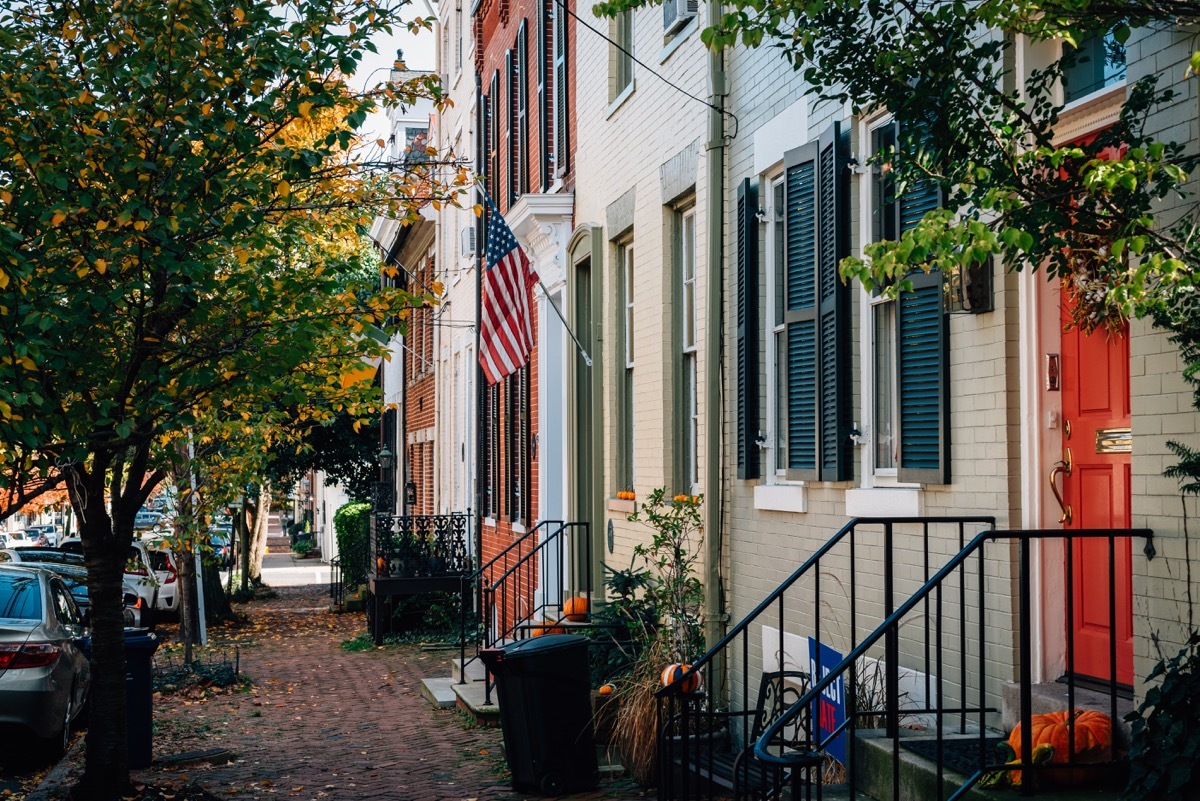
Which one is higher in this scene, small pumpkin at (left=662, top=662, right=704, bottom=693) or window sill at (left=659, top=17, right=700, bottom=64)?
window sill at (left=659, top=17, right=700, bottom=64)

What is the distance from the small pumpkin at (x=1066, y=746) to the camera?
207 inches

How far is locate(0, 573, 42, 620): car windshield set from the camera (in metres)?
11.5

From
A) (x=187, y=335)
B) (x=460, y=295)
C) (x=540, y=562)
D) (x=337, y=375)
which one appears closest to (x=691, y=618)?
(x=337, y=375)

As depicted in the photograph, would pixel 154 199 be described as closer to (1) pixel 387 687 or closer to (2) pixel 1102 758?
(2) pixel 1102 758

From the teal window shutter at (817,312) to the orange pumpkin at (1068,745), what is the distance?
2581 millimetres

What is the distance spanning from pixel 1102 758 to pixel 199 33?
21.3 feet

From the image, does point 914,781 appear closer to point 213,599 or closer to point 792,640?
point 792,640

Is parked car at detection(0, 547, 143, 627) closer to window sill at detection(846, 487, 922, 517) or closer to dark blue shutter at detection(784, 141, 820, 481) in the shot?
dark blue shutter at detection(784, 141, 820, 481)

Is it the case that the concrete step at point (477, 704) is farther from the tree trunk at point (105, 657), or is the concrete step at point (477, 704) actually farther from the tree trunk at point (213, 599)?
the tree trunk at point (213, 599)

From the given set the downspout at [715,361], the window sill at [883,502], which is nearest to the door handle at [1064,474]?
the window sill at [883,502]

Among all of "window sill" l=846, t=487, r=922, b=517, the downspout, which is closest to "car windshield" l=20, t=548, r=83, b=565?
the downspout

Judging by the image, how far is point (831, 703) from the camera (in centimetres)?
784

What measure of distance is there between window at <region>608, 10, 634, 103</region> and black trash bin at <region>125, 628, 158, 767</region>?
623 centimetres

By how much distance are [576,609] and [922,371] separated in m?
6.32
